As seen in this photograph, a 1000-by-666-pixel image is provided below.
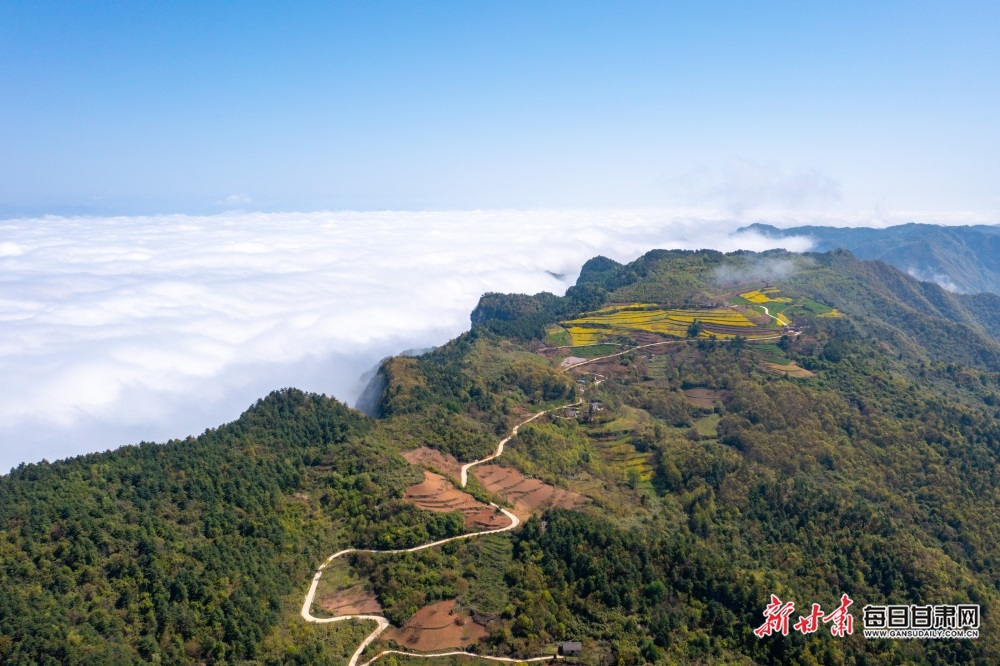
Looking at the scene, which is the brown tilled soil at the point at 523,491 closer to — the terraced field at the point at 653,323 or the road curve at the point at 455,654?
the road curve at the point at 455,654

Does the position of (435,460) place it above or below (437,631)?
above

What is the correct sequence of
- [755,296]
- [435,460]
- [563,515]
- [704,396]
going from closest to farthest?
[563,515], [435,460], [704,396], [755,296]

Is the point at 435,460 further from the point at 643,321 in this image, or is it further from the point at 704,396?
the point at 643,321

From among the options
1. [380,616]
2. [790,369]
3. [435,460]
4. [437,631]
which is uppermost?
[790,369]

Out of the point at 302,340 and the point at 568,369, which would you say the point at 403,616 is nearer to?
the point at 568,369

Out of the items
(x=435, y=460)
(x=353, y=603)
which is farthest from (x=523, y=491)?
(x=353, y=603)

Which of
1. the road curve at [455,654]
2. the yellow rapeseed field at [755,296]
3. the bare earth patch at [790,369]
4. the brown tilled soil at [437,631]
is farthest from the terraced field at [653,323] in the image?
the road curve at [455,654]

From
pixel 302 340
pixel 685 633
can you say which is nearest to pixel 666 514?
pixel 685 633
